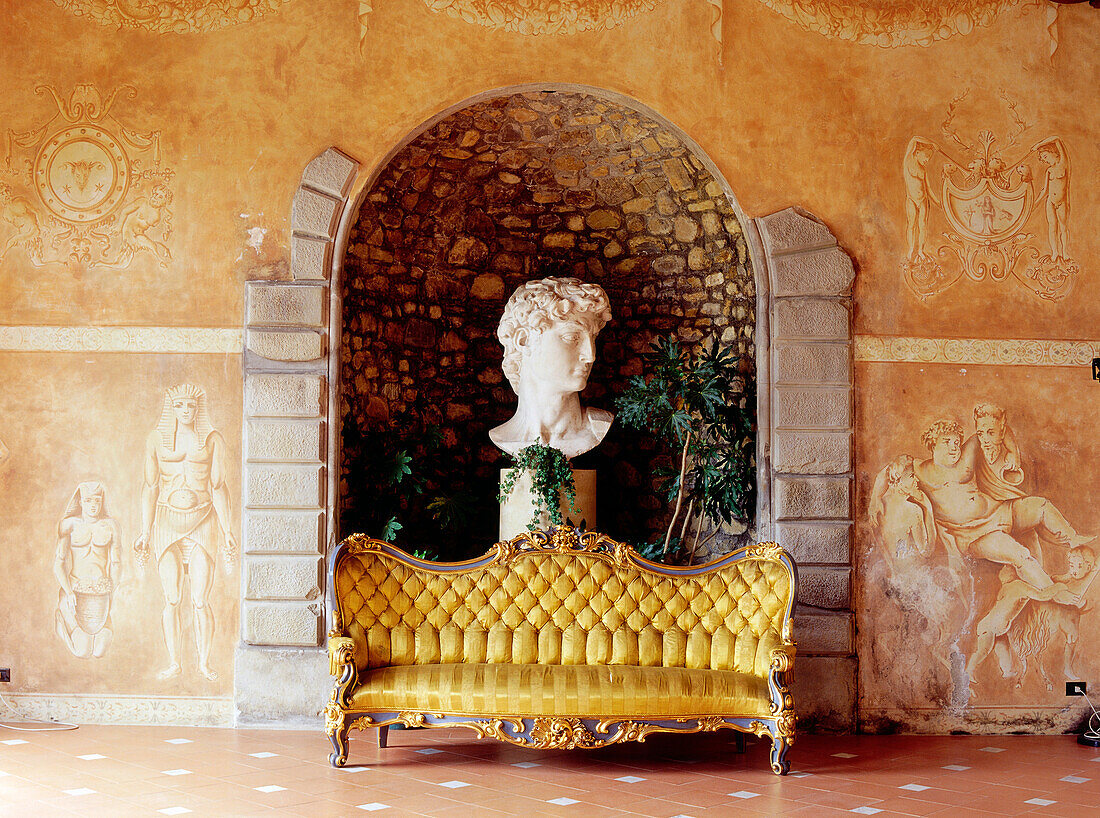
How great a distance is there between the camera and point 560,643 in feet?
15.2

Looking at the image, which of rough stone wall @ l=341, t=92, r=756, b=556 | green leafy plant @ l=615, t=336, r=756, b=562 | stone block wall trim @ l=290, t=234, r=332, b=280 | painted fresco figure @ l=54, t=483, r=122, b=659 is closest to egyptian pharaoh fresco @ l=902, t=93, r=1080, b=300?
rough stone wall @ l=341, t=92, r=756, b=556

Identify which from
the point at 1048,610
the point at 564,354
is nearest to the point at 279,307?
the point at 564,354

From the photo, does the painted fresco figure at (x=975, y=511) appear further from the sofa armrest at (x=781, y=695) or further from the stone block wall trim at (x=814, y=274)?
the sofa armrest at (x=781, y=695)

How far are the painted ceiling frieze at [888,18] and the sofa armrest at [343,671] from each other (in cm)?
379

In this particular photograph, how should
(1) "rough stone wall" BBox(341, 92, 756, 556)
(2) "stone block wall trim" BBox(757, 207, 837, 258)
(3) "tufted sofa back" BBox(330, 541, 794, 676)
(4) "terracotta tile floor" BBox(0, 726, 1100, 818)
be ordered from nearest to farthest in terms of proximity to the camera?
(4) "terracotta tile floor" BBox(0, 726, 1100, 818) < (3) "tufted sofa back" BBox(330, 541, 794, 676) < (2) "stone block wall trim" BBox(757, 207, 837, 258) < (1) "rough stone wall" BBox(341, 92, 756, 556)

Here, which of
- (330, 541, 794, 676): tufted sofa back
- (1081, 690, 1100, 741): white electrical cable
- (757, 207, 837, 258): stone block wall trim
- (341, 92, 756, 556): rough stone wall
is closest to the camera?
(330, 541, 794, 676): tufted sofa back

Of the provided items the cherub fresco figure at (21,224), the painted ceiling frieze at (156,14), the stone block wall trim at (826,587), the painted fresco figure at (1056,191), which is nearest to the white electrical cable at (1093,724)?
the stone block wall trim at (826,587)

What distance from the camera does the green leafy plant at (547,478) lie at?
5125 mm

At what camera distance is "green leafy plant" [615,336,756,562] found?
17.5 feet

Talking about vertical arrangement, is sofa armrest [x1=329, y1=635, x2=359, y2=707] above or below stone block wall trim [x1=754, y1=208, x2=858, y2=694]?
below

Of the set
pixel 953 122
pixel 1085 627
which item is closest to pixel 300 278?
pixel 953 122

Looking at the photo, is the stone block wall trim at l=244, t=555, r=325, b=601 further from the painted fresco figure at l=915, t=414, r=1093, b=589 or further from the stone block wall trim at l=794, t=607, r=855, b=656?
the painted fresco figure at l=915, t=414, r=1093, b=589

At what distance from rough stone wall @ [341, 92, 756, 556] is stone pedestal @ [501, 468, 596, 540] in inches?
24.7

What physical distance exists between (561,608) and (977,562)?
7.06 feet
